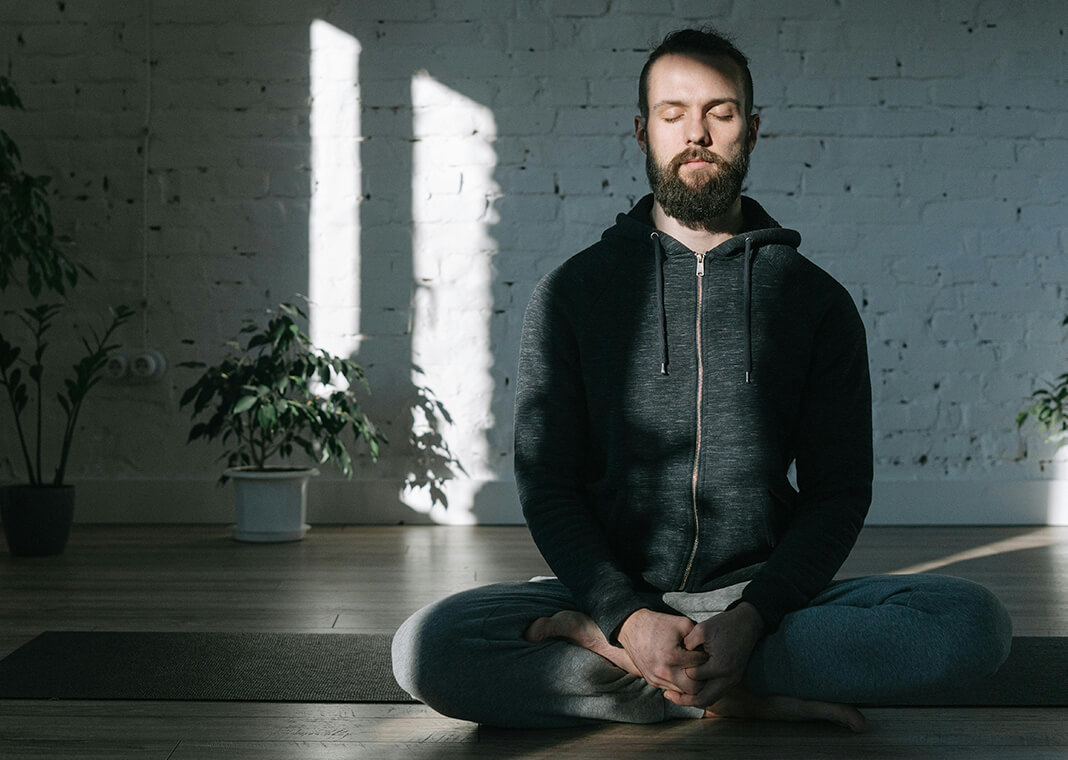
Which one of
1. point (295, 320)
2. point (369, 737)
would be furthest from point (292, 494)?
point (369, 737)

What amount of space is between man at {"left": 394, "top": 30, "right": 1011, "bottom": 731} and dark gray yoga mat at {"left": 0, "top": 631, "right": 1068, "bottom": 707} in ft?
0.99

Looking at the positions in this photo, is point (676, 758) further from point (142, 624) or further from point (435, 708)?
point (142, 624)

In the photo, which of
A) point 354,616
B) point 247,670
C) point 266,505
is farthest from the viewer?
point 266,505

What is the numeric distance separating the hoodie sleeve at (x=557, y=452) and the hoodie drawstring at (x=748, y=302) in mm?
268

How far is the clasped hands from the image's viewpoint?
5.11 feet

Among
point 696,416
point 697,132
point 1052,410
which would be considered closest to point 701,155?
point 697,132

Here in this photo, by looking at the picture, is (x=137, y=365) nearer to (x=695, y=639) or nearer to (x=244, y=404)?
(x=244, y=404)

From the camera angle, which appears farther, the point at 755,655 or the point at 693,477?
the point at 693,477

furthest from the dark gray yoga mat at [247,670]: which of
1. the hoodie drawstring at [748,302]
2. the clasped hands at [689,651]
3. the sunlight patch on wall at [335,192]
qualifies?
the sunlight patch on wall at [335,192]

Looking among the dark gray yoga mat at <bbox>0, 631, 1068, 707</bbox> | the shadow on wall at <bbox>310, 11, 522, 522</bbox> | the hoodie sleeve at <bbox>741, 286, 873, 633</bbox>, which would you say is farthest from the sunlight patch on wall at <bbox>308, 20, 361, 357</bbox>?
the hoodie sleeve at <bbox>741, 286, 873, 633</bbox>

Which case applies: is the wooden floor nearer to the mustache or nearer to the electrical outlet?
the electrical outlet

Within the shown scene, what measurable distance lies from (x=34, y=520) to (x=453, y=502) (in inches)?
55.7

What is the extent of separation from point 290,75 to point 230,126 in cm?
29

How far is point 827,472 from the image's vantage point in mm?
1803
